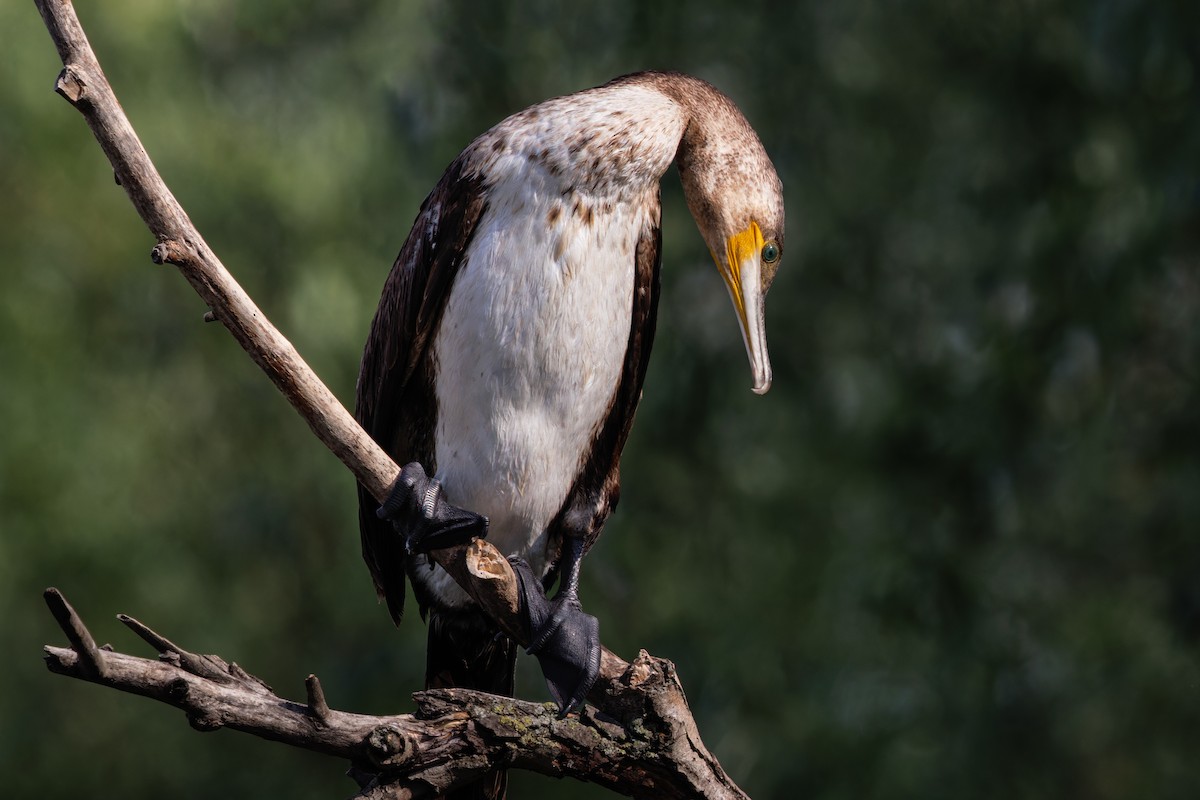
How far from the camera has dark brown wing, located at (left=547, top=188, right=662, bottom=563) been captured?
270 centimetres

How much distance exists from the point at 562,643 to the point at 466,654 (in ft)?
1.49

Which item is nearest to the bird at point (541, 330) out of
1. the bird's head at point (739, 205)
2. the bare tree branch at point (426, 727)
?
the bird's head at point (739, 205)

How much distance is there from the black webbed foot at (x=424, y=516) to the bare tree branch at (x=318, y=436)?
3cm

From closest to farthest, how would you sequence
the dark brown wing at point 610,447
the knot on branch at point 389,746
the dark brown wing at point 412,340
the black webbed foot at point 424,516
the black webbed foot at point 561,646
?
the knot on branch at point 389,746 < the black webbed foot at point 424,516 < the black webbed foot at point 561,646 < the dark brown wing at point 412,340 < the dark brown wing at point 610,447

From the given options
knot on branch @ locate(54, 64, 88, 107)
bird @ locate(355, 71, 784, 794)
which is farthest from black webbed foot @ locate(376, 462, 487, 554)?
knot on branch @ locate(54, 64, 88, 107)

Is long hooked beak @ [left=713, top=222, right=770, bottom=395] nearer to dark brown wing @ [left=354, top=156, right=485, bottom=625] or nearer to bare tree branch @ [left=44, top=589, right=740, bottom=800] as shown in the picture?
dark brown wing @ [left=354, top=156, right=485, bottom=625]

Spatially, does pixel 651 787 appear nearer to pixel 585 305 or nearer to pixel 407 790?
pixel 407 790

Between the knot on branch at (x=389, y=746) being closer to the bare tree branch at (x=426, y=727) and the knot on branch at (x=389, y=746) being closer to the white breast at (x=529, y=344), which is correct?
the bare tree branch at (x=426, y=727)

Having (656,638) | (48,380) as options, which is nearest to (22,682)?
(48,380)

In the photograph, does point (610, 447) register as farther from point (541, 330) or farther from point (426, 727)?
point (426, 727)

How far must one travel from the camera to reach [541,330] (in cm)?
246

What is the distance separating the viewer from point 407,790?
2162mm

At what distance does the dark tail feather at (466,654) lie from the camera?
2.77 meters

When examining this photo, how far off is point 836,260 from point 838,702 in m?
1.60
